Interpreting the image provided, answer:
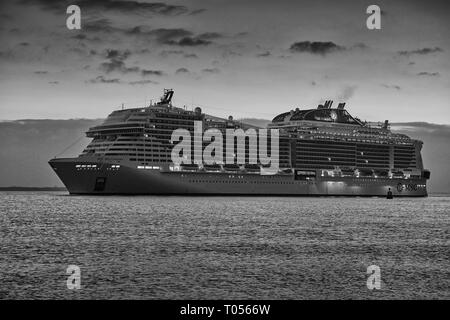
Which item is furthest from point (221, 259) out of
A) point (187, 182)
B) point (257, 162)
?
point (257, 162)

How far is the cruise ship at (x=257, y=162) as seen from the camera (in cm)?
10575

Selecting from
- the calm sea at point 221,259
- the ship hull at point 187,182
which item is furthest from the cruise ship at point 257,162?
the calm sea at point 221,259

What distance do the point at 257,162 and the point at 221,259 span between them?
291 feet

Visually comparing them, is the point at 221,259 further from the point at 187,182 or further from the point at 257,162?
the point at 257,162

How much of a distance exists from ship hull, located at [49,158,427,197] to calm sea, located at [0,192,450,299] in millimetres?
41832

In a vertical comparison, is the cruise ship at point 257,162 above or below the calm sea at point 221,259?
above

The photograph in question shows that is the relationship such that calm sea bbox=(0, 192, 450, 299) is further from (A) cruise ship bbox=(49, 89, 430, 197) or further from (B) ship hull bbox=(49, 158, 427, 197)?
(A) cruise ship bbox=(49, 89, 430, 197)

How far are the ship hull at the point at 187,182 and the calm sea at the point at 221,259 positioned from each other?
137 feet

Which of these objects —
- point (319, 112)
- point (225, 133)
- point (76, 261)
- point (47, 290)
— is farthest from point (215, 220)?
point (319, 112)

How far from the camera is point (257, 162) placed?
124562mm

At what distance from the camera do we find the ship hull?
10369 centimetres

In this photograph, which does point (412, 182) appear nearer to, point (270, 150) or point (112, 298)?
point (270, 150)

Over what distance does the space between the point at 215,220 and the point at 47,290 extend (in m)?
36.8

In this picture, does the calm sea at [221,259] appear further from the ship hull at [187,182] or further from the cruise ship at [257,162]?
the cruise ship at [257,162]
